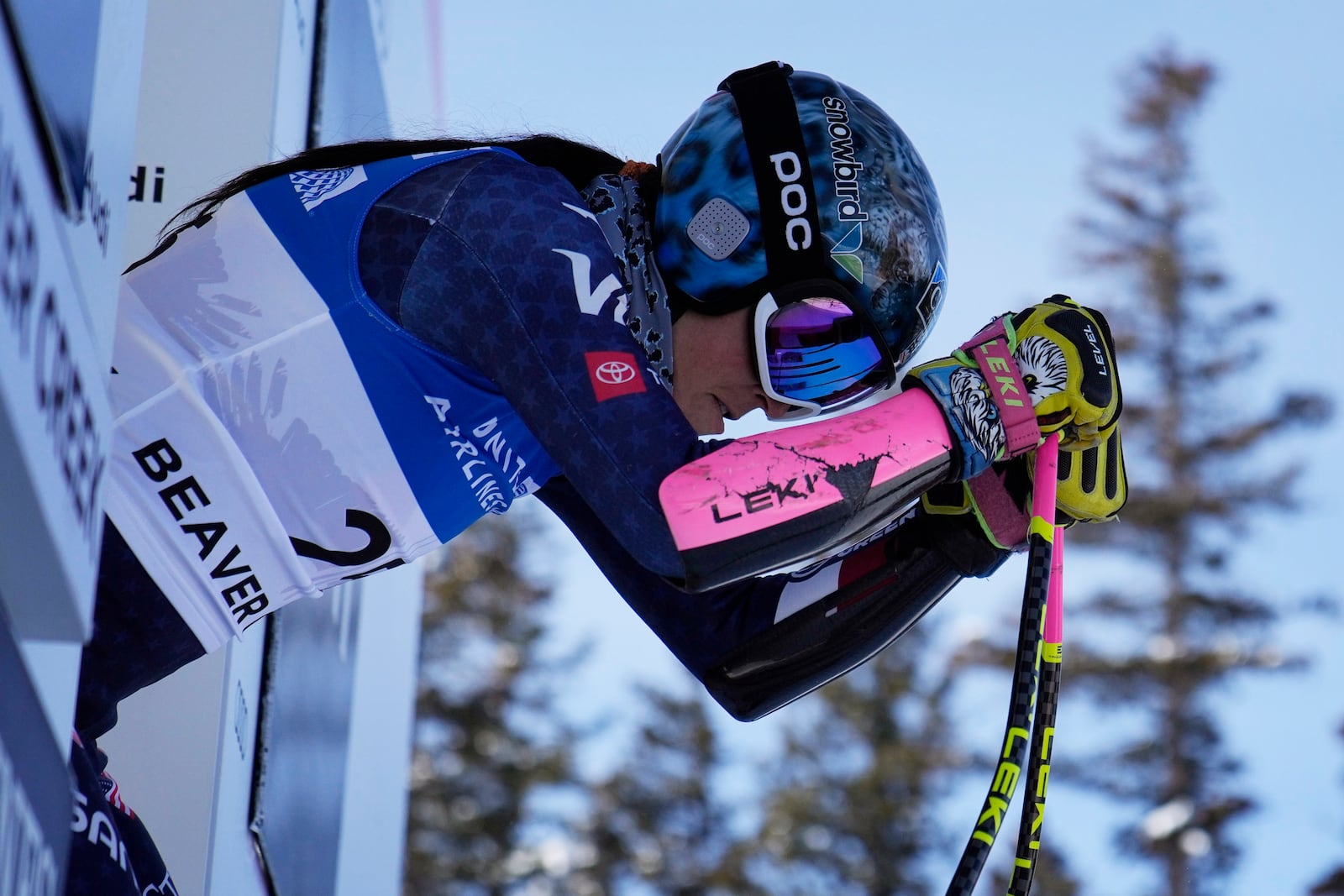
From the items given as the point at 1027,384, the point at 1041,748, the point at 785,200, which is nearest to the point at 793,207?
the point at 785,200

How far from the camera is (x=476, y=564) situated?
2809cm

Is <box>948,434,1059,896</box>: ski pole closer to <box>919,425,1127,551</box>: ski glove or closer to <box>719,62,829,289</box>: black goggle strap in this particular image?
<box>919,425,1127,551</box>: ski glove

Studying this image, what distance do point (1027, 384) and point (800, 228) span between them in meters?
0.40

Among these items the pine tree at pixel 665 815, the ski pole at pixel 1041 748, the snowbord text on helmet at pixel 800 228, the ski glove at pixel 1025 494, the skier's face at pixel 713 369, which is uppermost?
the snowbord text on helmet at pixel 800 228

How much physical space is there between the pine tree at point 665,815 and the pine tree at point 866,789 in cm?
124

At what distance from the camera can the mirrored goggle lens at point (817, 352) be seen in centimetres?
233

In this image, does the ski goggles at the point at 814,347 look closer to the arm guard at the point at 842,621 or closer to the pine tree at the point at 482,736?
the arm guard at the point at 842,621

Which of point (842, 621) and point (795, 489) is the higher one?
point (795, 489)

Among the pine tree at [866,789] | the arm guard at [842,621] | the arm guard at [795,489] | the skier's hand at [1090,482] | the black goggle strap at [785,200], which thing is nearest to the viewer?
the arm guard at [795,489]

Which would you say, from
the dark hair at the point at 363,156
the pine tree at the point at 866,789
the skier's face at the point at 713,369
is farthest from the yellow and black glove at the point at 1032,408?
the pine tree at the point at 866,789

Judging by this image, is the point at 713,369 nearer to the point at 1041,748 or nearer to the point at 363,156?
the point at 363,156

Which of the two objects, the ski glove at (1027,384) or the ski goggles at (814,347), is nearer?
the ski glove at (1027,384)

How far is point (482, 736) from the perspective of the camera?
27344 millimetres

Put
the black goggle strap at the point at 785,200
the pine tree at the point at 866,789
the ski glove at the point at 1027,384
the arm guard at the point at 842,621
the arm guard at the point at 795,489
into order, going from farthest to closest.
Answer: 1. the pine tree at the point at 866,789
2. the arm guard at the point at 842,621
3. the black goggle strap at the point at 785,200
4. the ski glove at the point at 1027,384
5. the arm guard at the point at 795,489
